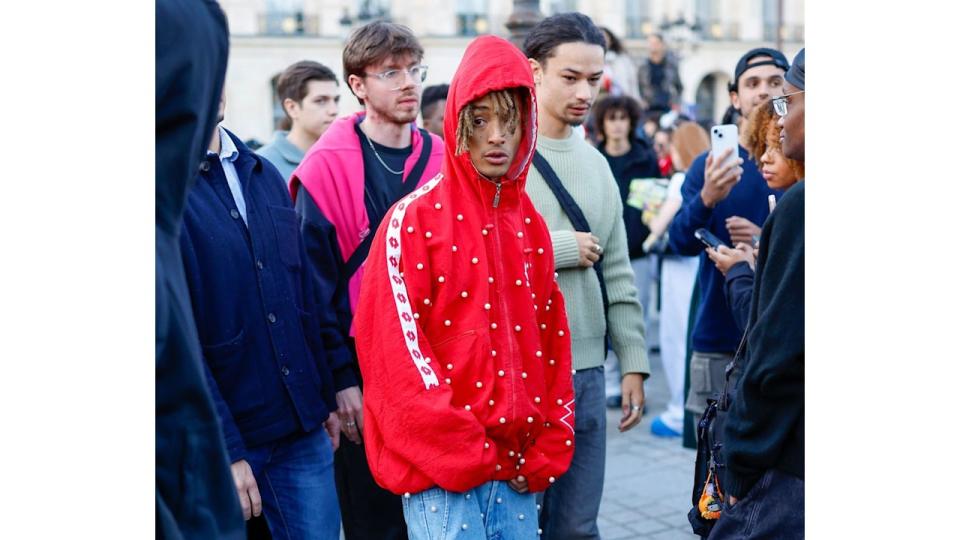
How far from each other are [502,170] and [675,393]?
15.0 feet

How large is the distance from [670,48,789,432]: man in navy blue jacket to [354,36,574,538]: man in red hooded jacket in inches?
53.1

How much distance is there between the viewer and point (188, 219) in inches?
118

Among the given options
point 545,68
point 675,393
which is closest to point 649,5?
point 675,393

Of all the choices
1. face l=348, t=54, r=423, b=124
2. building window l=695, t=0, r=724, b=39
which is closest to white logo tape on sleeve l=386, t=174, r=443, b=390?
face l=348, t=54, r=423, b=124

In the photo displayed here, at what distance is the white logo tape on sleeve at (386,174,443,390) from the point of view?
2.81 metres

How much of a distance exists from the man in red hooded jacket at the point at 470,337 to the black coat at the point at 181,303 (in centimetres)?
106

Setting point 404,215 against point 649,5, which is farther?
point 649,5

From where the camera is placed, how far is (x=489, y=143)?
306 cm

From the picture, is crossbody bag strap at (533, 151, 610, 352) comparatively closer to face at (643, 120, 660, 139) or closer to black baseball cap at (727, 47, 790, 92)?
black baseball cap at (727, 47, 790, 92)

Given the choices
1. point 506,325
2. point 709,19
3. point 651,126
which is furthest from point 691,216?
point 709,19

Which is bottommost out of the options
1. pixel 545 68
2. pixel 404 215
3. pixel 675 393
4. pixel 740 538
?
pixel 675 393

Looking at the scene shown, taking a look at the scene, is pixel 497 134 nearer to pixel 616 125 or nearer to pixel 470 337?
pixel 470 337
